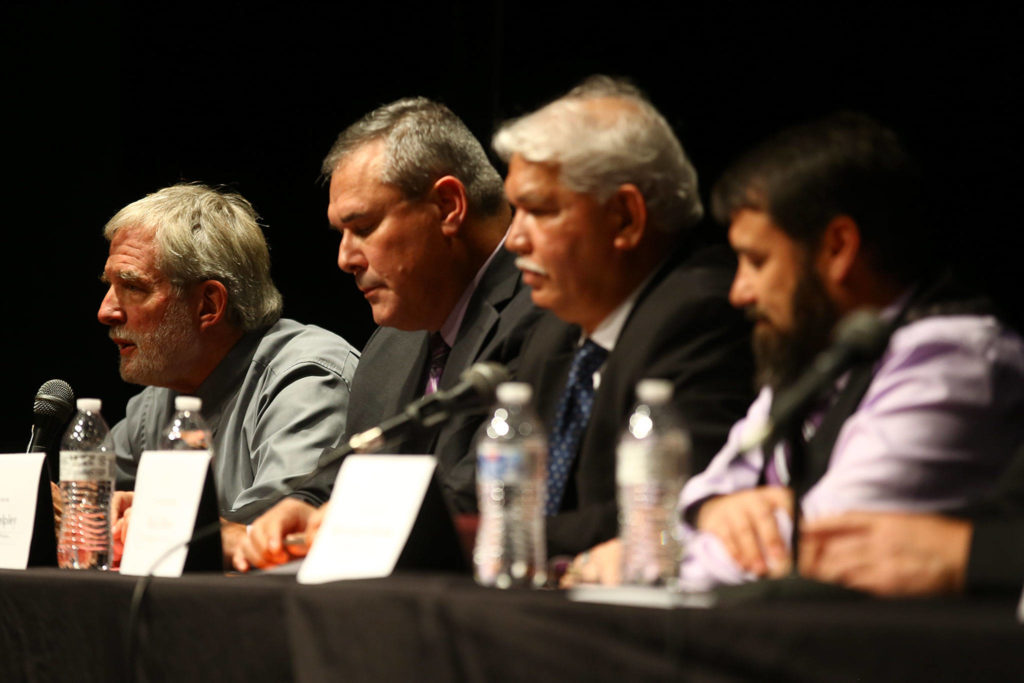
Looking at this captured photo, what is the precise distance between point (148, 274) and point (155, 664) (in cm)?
197

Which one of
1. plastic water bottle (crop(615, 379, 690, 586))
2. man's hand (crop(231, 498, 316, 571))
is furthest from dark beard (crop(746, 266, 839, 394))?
man's hand (crop(231, 498, 316, 571))

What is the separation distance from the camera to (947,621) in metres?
1.02

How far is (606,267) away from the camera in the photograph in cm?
223

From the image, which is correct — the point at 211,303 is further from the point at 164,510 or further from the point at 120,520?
the point at 164,510

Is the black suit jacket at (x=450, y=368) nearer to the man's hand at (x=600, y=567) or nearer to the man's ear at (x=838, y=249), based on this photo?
the man's hand at (x=600, y=567)

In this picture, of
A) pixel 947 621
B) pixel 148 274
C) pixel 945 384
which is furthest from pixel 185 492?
pixel 148 274

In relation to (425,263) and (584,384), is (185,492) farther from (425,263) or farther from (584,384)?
(425,263)

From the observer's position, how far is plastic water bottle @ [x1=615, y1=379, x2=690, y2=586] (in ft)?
4.68

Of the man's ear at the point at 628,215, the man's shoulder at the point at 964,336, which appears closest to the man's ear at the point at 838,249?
the man's shoulder at the point at 964,336

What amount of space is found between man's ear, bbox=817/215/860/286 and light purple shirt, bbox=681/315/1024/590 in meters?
0.17

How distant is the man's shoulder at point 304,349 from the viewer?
341 centimetres

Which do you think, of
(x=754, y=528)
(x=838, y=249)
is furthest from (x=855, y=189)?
(x=754, y=528)

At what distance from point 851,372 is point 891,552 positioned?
15.4 inches

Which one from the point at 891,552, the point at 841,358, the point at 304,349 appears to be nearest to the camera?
the point at 841,358
